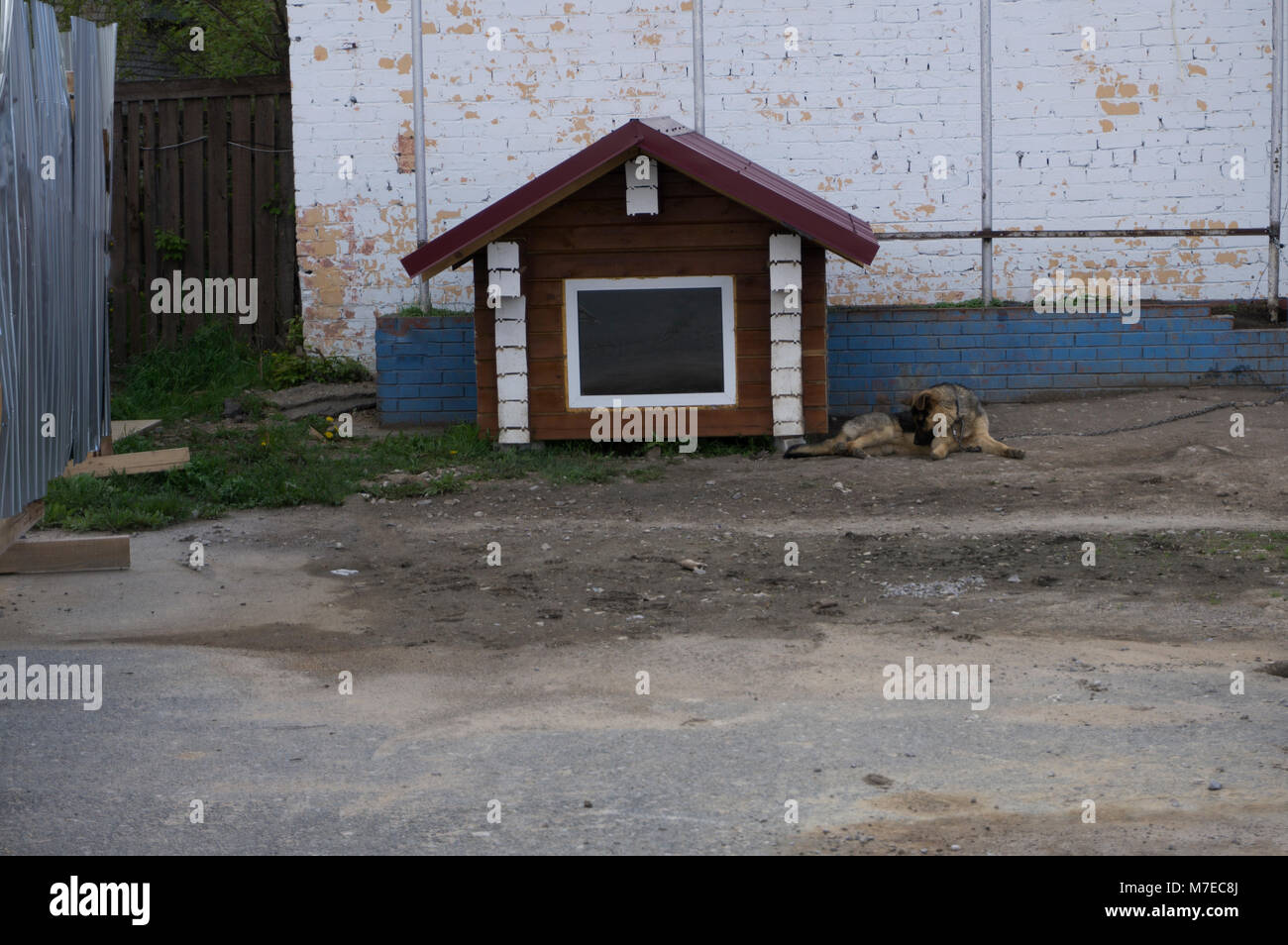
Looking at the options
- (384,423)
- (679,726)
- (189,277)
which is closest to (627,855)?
(679,726)

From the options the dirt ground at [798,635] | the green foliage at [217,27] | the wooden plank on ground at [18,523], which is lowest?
the dirt ground at [798,635]

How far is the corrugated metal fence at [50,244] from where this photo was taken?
5887mm

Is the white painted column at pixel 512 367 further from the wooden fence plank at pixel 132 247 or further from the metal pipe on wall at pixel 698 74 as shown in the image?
the wooden fence plank at pixel 132 247

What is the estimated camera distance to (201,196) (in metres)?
13.6

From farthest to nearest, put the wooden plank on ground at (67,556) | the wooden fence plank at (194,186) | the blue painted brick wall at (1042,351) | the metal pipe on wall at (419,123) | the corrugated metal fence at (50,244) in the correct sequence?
the wooden fence plank at (194,186) → the metal pipe on wall at (419,123) → the blue painted brick wall at (1042,351) → the wooden plank on ground at (67,556) → the corrugated metal fence at (50,244)

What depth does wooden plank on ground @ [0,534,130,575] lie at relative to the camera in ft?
24.9

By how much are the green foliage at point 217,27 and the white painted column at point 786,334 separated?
27.2 feet

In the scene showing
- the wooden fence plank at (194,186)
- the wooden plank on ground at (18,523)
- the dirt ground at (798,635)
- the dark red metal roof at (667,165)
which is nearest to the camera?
the dirt ground at (798,635)

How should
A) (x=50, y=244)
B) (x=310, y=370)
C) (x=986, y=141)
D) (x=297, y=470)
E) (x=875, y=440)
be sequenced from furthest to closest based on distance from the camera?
1. (x=310, y=370)
2. (x=986, y=141)
3. (x=875, y=440)
4. (x=297, y=470)
5. (x=50, y=244)

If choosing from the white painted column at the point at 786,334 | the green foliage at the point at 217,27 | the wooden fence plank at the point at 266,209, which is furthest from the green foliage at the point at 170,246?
the white painted column at the point at 786,334

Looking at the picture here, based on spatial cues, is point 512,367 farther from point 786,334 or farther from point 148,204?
point 148,204

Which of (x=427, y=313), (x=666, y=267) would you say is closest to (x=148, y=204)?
(x=427, y=313)

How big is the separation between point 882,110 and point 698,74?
5.45 feet

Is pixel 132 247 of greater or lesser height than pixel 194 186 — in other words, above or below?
below
